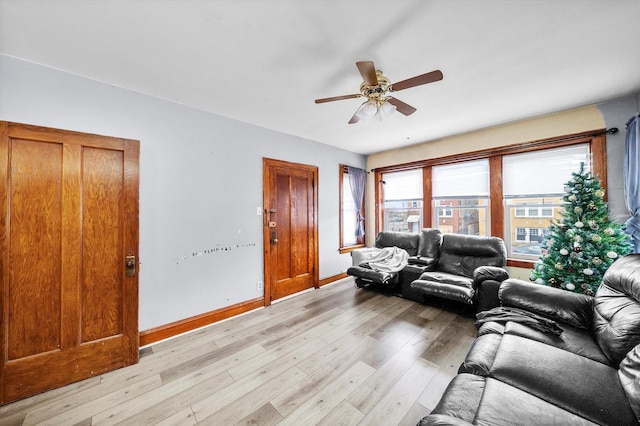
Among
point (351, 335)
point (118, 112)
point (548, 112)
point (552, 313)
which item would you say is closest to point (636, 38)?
point (548, 112)

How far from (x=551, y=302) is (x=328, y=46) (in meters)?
2.73

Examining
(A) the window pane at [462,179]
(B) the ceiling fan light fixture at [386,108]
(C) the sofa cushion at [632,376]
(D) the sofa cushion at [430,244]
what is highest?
(B) the ceiling fan light fixture at [386,108]

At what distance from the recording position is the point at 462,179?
4113 mm

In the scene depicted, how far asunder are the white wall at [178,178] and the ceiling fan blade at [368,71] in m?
2.02

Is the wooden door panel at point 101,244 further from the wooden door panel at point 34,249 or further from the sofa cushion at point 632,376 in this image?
the sofa cushion at point 632,376

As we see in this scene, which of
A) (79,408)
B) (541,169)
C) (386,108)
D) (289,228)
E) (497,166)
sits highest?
(386,108)

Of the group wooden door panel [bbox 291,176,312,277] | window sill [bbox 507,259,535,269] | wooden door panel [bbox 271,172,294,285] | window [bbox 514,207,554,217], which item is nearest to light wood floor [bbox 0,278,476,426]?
wooden door panel [bbox 271,172,294,285]

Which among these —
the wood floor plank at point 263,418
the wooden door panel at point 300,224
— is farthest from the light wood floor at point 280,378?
the wooden door panel at point 300,224

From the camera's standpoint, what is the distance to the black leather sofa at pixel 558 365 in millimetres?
Answer: 1026

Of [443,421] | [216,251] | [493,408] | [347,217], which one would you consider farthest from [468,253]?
[216,251]

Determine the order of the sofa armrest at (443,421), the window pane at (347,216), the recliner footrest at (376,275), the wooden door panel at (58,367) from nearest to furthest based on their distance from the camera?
1. the sofa armrest at (443,421)
2. the wooden door panel at (58,367)
3. the recliner footrest at (376,275)
4. the window pane at (347,216)

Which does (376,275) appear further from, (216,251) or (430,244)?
(216,251)

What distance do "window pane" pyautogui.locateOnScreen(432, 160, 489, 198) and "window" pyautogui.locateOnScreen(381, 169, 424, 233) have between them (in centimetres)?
37

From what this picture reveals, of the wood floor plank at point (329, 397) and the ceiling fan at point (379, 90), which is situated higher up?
the ceiling fan at point (379, 90)
